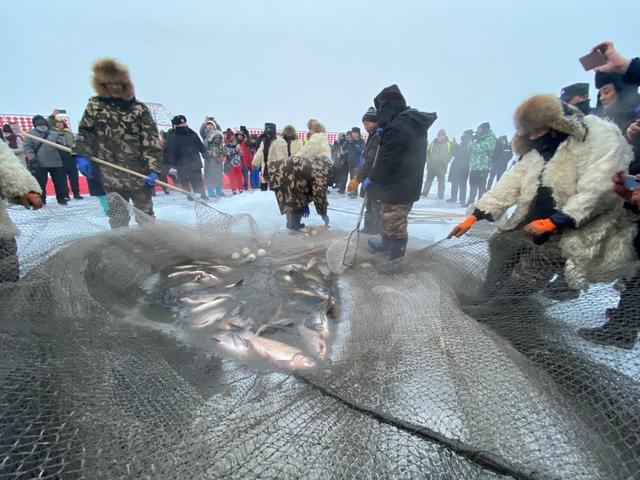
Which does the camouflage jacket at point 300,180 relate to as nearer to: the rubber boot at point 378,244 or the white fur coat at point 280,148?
the rubber boot at point 378,244

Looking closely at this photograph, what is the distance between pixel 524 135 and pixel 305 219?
4.80 meters

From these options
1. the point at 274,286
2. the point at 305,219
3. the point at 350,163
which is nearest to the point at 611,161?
the point at 274,286

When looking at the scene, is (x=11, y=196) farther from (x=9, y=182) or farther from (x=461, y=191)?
(x=461, y=191)

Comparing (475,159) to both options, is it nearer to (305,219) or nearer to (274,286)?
(305,219)

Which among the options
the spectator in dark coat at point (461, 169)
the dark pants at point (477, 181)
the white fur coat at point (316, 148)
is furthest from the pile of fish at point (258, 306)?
the spectator in dark coat at point (461, 169)

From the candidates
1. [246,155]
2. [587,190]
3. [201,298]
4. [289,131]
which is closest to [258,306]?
[201,298]

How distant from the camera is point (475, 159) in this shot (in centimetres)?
824

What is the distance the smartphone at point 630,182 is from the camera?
163cm

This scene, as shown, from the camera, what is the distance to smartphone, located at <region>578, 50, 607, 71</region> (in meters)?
2.34

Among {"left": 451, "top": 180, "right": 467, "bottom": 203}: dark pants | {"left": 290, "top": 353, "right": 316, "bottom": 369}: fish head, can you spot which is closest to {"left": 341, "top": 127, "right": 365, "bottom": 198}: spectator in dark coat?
{"left": 451, "top": 180, "right": 467, "bottom": 203}: dark pants

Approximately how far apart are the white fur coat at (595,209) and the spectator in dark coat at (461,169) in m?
7.14

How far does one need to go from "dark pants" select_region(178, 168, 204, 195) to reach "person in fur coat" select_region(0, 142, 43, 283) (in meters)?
5.93

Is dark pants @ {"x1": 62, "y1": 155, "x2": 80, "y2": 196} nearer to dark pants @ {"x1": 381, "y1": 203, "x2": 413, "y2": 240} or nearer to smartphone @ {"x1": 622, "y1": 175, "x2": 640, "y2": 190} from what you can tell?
dark pants @ {"x1": 381, "y1": 203, "x2": 413, "y2": 240}

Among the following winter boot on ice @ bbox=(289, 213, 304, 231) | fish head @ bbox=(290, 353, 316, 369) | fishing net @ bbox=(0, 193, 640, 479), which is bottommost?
fish head @ bbox=(290, 353, 316, 369)
